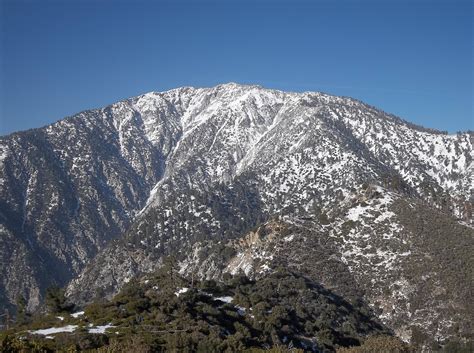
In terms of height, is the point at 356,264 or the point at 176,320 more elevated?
the point at 356,264

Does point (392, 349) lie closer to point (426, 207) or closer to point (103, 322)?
point (103, 322)

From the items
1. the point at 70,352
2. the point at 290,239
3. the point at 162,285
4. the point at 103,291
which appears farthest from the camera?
the point at 103,291

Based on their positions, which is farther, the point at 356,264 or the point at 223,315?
the point at 356,264

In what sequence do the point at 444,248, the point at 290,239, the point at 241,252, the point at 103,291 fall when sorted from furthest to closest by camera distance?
1. the point at 103,291
2. the point at 241,252
3. the point at 290,239
4. the point at 444,248

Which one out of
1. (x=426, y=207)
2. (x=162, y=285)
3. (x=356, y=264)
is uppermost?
(x=426, y=207)

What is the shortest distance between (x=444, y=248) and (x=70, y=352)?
265 ft

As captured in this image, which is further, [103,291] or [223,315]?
[103,291]

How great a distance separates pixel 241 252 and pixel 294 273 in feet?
99.8

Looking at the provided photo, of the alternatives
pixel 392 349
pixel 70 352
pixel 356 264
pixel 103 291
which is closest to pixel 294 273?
pixel 356 264

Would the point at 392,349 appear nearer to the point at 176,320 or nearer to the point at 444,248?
the point at 176,320

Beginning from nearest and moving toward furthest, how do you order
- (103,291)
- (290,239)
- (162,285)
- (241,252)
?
(162,285) → (290,239) → (241,252) → (103,291)

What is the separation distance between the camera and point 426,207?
424 feet

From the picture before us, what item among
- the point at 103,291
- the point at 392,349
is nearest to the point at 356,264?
the point at 392,349

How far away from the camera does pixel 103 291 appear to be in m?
190
